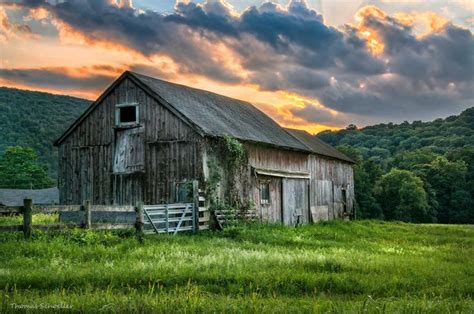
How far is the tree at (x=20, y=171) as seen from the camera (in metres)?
80.2

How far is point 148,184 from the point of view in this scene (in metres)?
26.2

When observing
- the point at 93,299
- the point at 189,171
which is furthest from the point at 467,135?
the point at 93,299

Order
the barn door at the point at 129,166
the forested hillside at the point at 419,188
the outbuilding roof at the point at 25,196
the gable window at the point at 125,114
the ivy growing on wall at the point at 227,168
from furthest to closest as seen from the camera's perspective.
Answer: the forested hillside at the point at 419,188 < the outbuilding roof at the point at 25,196 < the gable window at the point at 125,114 < the barn door at the point at 129,166 < the ivy growing on wall at the point at 227,168

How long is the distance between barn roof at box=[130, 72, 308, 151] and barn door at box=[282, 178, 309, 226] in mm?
2192

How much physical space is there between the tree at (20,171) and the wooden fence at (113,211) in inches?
2450

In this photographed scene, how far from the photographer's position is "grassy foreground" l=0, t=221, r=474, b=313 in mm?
7902

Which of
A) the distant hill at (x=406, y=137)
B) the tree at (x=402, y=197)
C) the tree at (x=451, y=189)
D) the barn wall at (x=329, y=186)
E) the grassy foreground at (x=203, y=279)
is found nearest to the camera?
the grassy foreground at (x=203, y=279)

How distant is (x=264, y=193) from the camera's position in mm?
29781

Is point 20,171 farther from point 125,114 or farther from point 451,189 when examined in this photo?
point 451,189

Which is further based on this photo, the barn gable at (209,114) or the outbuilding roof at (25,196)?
the outbuilding roof at (25,196)

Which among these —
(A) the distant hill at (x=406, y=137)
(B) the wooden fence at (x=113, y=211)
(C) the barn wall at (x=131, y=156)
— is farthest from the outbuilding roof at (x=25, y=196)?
(A) the distant hill at (x=406, y=137)

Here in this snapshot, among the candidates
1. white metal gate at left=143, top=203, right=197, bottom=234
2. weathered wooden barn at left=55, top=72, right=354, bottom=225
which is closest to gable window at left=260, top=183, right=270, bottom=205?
weathered wooden barn at left=55, top=72, right=354, bottom=225

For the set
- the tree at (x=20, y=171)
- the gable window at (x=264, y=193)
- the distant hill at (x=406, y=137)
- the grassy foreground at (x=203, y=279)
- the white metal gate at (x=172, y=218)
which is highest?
the distant hill at (x=406, y=137)

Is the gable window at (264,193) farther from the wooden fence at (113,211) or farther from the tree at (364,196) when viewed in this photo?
the tree at (364,196)
